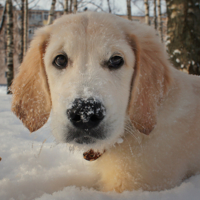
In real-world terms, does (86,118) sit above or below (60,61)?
below

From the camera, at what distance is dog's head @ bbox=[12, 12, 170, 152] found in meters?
1.52

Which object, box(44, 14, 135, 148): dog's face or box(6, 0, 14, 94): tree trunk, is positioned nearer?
box(44, 14, 135, 148): dog's face

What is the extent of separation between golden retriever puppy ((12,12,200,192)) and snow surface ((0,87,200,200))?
118 mm

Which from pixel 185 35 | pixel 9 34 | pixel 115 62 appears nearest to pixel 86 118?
pixel 115 62

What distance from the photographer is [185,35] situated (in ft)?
17.6

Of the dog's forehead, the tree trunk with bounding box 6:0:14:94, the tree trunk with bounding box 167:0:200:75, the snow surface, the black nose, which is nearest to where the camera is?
the black nose

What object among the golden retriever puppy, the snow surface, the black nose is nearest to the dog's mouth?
the golden retriever puppy

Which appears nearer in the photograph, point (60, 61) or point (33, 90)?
point (60, 61)

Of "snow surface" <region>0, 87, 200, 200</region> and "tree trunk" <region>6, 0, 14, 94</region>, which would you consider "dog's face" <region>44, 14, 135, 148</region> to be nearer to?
"snow surface" <region>0, 87, 200, 200</region>

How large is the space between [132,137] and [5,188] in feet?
4.14

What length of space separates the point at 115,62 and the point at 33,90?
908 millimetres

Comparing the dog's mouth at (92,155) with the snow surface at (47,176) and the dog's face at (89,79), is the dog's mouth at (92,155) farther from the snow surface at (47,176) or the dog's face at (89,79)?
the dog's face at (89,79)

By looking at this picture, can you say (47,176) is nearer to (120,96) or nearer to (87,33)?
(120,96)

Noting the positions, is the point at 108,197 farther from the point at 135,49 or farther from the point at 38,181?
the point at 135,49
